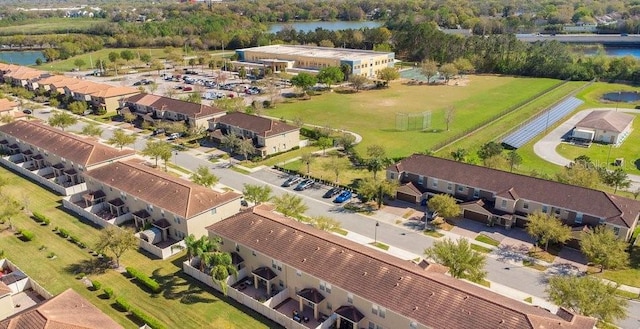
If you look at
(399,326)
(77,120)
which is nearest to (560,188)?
(399,326)

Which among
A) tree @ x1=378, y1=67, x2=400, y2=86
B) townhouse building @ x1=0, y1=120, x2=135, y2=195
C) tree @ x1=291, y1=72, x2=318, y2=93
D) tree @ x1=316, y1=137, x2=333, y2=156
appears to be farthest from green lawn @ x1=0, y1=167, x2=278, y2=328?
tree @ x1=378, y1=67, x2=400, y2=86

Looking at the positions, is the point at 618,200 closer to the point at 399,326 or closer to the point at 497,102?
the point at 399,326

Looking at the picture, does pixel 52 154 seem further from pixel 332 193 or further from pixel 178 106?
pixel 332 193

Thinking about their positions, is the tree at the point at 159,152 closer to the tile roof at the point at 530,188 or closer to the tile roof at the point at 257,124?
the tile roof at the point at 257,124

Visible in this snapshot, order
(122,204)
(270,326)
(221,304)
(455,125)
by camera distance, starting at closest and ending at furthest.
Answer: (270,326), (221,304), (122,204), (455,125)

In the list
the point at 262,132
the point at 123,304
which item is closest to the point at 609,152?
the point at 262,132

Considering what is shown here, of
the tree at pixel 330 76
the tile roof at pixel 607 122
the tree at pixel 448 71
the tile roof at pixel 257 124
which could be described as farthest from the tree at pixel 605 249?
the tree at pixel 448 71
